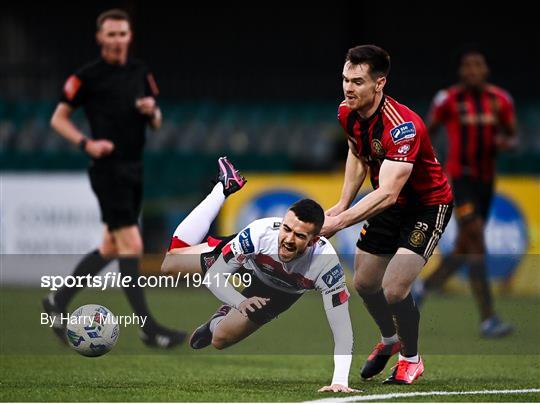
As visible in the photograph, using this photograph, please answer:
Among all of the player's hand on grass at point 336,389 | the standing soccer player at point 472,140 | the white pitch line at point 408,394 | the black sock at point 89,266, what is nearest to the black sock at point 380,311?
the white pitch line at point 408,394

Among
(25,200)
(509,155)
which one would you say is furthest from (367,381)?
(509,155)

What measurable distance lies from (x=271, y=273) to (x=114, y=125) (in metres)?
2.64

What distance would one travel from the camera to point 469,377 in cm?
→ 770

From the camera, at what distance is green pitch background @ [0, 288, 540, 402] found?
6.91m

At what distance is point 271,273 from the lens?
→ 718 centimetres

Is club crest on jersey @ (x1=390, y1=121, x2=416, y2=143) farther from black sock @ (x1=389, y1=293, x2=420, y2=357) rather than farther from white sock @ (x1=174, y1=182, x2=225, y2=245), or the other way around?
white sock @ (x1=174, y1=182, x2=225, y2=245)

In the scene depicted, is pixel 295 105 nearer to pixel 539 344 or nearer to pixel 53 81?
pixel 53 81

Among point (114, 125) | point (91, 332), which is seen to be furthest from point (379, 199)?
point (114, 125)

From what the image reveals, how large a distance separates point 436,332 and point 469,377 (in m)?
0.33

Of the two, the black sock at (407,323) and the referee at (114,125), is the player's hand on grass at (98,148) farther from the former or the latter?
the black sock at (407,323)

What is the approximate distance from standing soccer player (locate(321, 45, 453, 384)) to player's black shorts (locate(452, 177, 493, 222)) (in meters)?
3.28

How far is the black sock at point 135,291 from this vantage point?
788cm

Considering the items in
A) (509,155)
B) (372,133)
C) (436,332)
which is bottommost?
(509,155)

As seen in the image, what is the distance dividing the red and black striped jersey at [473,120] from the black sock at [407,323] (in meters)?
3.87
